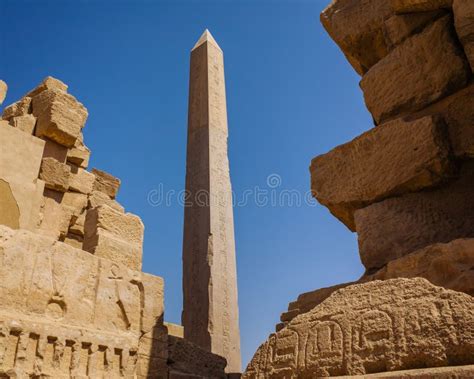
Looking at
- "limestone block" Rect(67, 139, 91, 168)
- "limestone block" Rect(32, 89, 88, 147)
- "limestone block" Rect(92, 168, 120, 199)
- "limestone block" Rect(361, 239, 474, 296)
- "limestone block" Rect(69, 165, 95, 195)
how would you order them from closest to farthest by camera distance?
"limestone block" Rect(361, 239, 474, 296)
"limestone block" Rect(32, 89, 88, 147)
"limestone block" Rect(69, 165, 95, 195)
"limestone block" Rect(67, 139, 91, 168)
"limestone block" Rect(92, 168, 120, 199)

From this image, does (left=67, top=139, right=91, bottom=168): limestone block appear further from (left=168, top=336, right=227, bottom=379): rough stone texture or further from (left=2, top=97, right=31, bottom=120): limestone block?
(left=168, top=336, right=227, bottom=379): rough stone texture

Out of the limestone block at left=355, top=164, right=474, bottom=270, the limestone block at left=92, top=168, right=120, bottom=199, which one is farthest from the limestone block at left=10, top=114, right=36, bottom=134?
the limestone block at left=355, top=164, right=474, bottom=270

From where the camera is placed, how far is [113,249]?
3506 mm

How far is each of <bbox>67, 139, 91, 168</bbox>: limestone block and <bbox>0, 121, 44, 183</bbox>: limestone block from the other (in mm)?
624

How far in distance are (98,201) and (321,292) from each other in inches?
118

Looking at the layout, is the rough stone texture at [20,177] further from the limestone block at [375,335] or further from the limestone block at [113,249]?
the limestone block at [375,335]

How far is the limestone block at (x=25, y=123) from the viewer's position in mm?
4621

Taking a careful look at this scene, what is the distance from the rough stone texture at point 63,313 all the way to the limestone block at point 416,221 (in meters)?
1.50

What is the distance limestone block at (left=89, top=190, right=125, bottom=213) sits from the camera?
4.92m

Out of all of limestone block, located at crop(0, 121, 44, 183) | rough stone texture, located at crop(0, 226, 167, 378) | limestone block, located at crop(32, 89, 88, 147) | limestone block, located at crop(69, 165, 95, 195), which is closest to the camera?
rough stone texture, located at crop(0, 226, 167, 378)

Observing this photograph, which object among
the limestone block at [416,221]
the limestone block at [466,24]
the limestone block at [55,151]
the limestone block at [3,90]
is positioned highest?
the limestone block at [3,90]

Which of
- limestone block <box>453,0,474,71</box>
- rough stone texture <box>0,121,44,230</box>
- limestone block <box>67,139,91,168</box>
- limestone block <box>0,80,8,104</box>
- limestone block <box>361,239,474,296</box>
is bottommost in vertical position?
limestone block <box>361,239,474,296</box>

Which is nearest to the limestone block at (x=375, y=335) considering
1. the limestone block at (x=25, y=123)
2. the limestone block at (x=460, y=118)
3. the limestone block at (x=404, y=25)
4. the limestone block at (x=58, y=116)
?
the limestone block at (x=460, y=118)

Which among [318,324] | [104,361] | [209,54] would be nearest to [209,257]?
[209,54]
